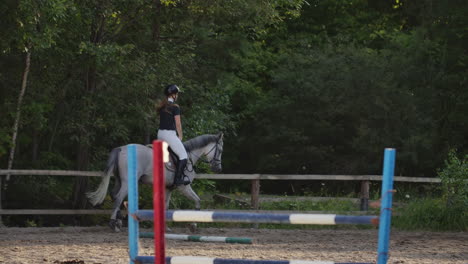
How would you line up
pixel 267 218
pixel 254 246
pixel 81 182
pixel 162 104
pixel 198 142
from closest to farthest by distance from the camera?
pixel 267 218 < pixel 254 246 < pixel 162 104 < pixel 198 142 < pixel 81 182

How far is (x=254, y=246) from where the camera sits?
37.9 feet

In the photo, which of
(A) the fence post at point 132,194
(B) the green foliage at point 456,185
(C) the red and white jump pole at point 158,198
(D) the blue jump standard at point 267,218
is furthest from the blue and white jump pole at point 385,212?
(B) the green foliage at point 456,185

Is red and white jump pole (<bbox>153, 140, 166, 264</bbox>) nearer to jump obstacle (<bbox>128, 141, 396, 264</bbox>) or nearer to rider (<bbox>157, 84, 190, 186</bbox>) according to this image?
jump obstacle (<bbox>128, 141, 396, 264</bbox>)

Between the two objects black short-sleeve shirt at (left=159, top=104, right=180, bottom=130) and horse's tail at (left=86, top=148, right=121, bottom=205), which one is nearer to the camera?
black short-sleeve shirt at (left=159, top=104, right=180, bottom=130)

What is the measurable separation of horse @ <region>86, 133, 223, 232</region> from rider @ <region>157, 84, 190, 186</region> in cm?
32

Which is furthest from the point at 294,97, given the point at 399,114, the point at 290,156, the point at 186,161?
the point at 186,161

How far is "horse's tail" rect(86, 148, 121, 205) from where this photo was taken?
13.2 m

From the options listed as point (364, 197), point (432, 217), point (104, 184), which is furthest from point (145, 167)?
point (432, 217)

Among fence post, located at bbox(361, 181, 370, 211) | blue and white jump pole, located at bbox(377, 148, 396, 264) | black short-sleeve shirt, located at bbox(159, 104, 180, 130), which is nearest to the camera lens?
blue and white jump pole, located at bbox(377, 148, 396, 264)

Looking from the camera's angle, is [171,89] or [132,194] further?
[171,89]

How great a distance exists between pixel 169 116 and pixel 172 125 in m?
0.16

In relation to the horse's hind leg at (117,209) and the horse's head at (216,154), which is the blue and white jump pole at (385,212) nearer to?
the horse's head at (216,154)

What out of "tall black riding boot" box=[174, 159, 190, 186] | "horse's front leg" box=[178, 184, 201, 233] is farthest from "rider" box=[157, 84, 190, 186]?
"horse's front leg" box=[178, 184, 201, 233]

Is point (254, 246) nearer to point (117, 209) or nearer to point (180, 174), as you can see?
point (180, 174)
